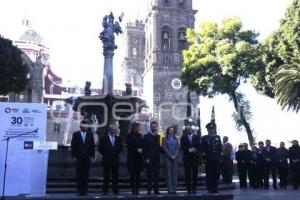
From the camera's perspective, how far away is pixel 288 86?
29.8 metres

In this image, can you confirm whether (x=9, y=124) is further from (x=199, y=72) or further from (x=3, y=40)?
(x=3, y=40)

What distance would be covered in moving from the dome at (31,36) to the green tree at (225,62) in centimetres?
4926

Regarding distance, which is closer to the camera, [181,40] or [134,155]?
[134,155]

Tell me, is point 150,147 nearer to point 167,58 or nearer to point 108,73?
point 108,73

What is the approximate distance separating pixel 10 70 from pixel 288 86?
79.3 feet

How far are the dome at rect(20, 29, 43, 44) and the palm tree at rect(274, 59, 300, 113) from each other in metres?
57.7

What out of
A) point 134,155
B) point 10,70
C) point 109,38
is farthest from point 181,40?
point 134,155

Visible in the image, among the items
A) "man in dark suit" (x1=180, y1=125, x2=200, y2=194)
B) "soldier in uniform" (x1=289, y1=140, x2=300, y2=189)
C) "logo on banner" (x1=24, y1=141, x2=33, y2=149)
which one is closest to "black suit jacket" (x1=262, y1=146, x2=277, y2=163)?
"soldier in uniform" (x1=289, y1=140, x2=300, y2=189)

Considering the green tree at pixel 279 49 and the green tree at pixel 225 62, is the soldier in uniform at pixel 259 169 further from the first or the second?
the green tree at pixel 225 62

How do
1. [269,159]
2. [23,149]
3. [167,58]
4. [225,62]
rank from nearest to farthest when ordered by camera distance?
[23,149] → [269,159] → [225,62] → [167,58]

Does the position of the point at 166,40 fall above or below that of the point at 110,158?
above

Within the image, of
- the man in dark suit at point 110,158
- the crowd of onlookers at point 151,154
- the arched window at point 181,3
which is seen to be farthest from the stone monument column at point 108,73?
the arched window at point 181,3

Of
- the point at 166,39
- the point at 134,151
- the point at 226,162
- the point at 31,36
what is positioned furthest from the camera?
the point at 31,36

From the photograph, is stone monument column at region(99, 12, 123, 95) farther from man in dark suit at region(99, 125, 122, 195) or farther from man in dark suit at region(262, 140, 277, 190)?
man in dark suit at region(99, 125, 122, 195)
